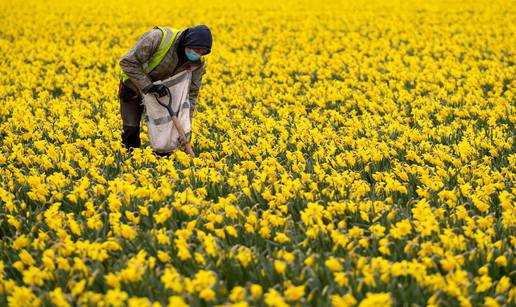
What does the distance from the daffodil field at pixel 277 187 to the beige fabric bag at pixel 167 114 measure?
0.25m

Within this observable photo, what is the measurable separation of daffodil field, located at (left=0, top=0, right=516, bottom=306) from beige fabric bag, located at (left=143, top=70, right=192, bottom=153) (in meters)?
0.25

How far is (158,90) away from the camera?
19.4 feet

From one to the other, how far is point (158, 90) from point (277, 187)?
5.98 feet

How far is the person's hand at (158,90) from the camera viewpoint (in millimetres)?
5871

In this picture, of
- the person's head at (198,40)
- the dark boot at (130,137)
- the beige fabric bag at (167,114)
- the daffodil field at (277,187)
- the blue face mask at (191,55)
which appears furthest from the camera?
the dark boot at (130,137)

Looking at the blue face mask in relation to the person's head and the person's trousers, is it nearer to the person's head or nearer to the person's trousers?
the person's head

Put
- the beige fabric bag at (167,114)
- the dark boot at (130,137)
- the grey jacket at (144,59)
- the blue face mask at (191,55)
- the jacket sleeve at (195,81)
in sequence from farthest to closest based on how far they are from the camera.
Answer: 1. the dark boot at (130,137)
2. the jacket sleeve at (195,81)
3. the beige fabric bag at (167,114)
4. the grey jacket at (144,59)
5. the blue face mask at (191,55)

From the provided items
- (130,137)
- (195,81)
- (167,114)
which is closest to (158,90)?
(167,114)

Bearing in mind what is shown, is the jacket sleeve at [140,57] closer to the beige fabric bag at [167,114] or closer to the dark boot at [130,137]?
the beige fabric bag at [167,114]

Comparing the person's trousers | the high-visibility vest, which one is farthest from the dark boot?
the high-visibility vest

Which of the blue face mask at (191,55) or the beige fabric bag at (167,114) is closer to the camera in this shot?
the blue face mask at (191,55)

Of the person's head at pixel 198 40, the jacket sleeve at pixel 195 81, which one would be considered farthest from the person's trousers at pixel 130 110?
the person's head at pixel 198 40

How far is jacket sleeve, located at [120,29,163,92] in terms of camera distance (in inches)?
229

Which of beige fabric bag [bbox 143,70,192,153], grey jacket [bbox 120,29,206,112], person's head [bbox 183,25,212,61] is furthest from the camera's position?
beige fabric bag [bbox 143,70,192,153]
